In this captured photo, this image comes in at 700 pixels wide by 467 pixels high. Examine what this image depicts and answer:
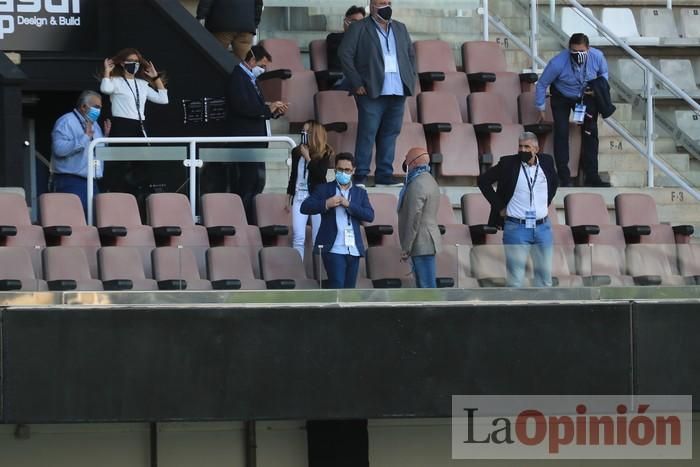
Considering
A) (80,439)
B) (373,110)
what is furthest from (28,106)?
(80,439)

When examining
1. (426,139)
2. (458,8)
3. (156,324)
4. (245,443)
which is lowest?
(245,443)

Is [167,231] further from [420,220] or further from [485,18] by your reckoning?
[485,18]

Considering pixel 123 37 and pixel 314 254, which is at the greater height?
pixel 123 37

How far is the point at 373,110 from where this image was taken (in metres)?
14.4

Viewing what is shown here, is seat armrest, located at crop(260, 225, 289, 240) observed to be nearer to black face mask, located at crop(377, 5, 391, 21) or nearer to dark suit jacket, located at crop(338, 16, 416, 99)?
dark suit jacket, located at crop(338, 16, 416, 99)

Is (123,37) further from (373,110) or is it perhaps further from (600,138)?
(600,138)

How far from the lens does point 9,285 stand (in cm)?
1137

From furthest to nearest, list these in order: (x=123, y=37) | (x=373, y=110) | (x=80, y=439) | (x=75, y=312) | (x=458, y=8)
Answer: (x=458, y=8) → (x=123, y=37) → (x=373, y=110) → (x=80, y=439) → (x=75, y=312)

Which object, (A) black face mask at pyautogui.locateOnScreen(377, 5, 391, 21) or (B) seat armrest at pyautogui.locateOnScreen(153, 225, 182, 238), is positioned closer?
(B) seat armrest at pyautogui.locateOnScreen(153, 225, 182, 238)

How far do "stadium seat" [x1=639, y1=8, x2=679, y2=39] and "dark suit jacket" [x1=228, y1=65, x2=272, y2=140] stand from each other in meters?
4.79

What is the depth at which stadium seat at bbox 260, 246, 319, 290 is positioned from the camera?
11.7 meters

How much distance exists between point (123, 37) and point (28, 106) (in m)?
1.11

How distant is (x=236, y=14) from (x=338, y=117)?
122 cm

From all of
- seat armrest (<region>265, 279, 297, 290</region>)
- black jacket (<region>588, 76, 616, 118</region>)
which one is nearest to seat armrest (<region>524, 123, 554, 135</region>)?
black jacket (<region>588, 76, 616, 118</region>)
